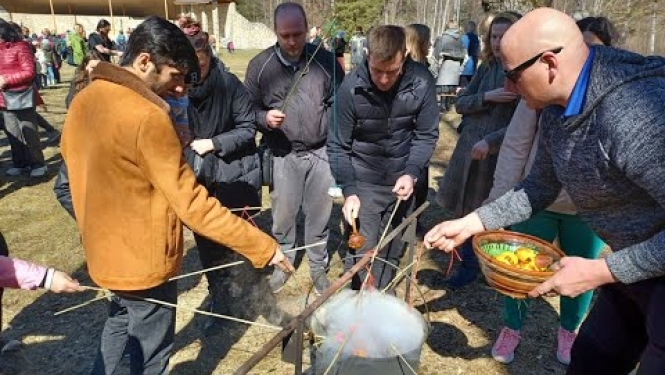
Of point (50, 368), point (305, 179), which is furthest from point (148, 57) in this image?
point (50, 368)

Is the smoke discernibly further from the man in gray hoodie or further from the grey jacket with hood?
the grey jacket with hood

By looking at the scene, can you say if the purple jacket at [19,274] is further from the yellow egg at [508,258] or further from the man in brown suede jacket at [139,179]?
the yellow egg at [508,258]

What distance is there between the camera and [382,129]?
3.14 m

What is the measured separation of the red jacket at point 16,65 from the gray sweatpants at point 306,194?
4.24 meters

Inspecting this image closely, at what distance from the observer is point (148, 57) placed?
1.91m

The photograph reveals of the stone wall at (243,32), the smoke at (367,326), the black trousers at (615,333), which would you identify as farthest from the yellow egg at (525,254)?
the stone wall at (243,32)

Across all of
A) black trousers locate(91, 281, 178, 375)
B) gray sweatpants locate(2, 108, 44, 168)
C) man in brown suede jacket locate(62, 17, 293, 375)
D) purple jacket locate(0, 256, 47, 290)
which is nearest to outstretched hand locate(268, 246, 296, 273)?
man in brown suede jacket locate(62, 17, 293, 375)

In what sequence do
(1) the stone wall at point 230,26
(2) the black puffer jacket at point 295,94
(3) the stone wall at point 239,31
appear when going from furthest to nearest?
(3) the stone wall at point 239,31 → (1) the stone wall at point 230,26 → (2) the black puffer jacket at point 295,94

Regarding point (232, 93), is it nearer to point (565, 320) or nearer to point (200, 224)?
point (200, 224)

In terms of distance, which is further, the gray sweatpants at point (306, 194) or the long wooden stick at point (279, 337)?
the gray sweatpants at point (306, 194)

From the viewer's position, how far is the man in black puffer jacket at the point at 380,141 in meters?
3.02

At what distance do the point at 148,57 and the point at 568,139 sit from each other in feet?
5.40

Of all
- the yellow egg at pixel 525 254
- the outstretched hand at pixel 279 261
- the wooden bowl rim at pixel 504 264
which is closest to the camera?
the wooden bowl rim at pixel 504 264

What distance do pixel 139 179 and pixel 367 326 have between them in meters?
1.18
